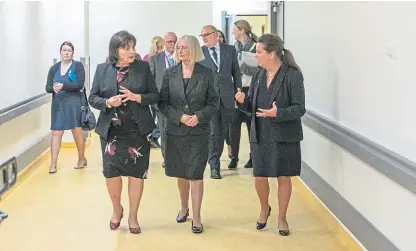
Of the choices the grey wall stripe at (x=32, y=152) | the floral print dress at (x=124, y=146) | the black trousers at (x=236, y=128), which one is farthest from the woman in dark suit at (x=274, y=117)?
the grey wall stripe at (x=32, y=152)

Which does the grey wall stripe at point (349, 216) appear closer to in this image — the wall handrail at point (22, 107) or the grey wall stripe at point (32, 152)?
the wall handrail at point (22, 107)

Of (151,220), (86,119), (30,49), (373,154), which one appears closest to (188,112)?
(151,220)

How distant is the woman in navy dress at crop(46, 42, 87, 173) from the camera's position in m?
6.62

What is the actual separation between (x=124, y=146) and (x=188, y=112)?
21.4 inches

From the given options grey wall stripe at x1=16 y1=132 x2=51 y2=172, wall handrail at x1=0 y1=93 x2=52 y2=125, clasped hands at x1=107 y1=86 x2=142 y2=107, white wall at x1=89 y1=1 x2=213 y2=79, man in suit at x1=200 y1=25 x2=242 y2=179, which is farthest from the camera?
white wall at x1=89 y1=1 x2=213 y2=79

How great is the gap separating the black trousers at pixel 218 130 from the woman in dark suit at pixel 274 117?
1.60 metres

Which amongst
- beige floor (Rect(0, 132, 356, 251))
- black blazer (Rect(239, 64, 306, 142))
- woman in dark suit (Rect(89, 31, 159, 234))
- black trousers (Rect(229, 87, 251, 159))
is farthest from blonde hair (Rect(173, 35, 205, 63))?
black trousers (Rect(229, 87, 251, 159))

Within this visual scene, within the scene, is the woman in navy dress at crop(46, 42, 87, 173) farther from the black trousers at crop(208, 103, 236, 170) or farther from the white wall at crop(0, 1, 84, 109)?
the black trousers at crop(208, 103, 236, 170)

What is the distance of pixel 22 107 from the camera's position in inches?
256

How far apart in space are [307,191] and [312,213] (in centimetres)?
43

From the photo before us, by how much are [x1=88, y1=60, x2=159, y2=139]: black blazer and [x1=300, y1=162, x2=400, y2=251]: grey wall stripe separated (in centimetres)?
153

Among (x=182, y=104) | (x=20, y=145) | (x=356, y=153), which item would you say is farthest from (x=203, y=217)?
(x=20, y=145)

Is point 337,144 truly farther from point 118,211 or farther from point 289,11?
point 289,11

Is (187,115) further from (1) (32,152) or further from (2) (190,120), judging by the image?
(1) (32,152)
